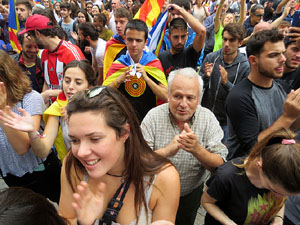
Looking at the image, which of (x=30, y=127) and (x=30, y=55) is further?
(x=30, y=55)

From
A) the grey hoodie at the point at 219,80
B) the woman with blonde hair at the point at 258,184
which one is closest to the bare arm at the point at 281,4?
the grey hoodie at the point at 219,80

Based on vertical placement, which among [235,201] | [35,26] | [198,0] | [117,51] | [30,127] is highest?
[198,0]

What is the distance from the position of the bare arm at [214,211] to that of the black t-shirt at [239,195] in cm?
5

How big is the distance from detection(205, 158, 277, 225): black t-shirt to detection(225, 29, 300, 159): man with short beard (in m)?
0.47

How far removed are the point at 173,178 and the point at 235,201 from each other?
0.52 meters

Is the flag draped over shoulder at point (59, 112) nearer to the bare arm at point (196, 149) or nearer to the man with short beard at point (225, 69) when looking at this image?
the bare arm at point (196, 149)

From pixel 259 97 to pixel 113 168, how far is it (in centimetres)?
141

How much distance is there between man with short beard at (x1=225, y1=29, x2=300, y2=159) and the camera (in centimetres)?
208

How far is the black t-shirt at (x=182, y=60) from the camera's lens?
337cm

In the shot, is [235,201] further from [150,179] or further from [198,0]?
[198,0]

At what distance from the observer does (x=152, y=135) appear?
6.56ft

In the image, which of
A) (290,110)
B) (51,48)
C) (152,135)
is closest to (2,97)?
(152,135)

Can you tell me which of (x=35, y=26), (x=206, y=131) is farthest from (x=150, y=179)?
(x=35, y=26)

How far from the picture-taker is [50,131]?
6.88 ft
